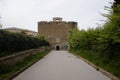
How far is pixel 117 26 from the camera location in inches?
556

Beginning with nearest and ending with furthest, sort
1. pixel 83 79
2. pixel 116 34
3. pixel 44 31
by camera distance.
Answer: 1. pixel 83 79
2. pixel 116 34
3. pixel 44 31

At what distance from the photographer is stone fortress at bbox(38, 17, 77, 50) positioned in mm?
93281

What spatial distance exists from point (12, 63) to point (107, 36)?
22.2ft

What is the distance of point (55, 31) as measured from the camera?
94125mm

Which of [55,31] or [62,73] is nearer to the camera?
[62,73]

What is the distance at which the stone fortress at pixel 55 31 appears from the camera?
306 ft

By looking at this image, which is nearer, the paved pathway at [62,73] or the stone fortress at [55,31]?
the paved pathway at [62,73]

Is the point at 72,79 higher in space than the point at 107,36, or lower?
lower

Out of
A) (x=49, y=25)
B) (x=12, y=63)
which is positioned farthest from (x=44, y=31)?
(x=12, y=63)

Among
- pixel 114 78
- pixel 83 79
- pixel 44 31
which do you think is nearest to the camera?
pixel 114 78

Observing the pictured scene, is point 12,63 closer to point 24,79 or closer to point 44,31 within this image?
point 24,79

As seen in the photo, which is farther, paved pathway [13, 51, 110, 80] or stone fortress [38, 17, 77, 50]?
stone fortress [38, 17, 77, 50]

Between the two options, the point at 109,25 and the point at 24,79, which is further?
the point at 109,25

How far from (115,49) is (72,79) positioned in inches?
262
